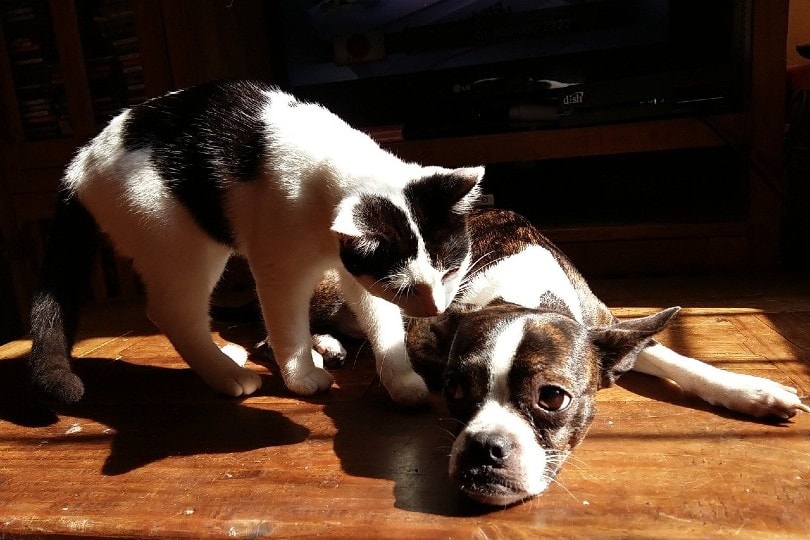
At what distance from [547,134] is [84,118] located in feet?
4.85

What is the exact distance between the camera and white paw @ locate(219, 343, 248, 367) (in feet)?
4.24

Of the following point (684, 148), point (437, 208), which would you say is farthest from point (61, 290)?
point (684, 148)

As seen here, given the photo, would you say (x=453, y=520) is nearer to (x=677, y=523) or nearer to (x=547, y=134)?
(x=677, y=523)

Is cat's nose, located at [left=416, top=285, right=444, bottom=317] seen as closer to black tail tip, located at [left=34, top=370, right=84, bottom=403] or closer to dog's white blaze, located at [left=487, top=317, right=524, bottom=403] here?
dog's white blaze, located at [left=487, top=317, right=524, bottom=403]

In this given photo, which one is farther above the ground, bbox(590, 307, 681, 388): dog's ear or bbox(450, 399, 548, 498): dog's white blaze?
bbox(590, 307, 681, 388): dog's ear

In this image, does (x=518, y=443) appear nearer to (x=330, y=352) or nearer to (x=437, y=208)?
(x=437, y=208)

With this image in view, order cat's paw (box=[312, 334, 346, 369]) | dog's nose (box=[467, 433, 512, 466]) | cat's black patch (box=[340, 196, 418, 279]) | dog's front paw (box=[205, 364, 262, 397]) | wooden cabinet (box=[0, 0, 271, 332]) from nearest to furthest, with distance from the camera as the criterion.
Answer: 1. dog's nose (box=[467, 433, 512, 466])
2. cat's black patch (box=[340, 196, 418, 279])
3. dog's front paw (box=[205, 364, 262, 397])
4. cat's paw (box=[312, 334, 346, 369])
5. wooden cabinet (box=[0, 0, 271, 332])

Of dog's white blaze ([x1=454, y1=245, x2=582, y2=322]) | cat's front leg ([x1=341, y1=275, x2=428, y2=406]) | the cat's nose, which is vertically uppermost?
the cat's nose

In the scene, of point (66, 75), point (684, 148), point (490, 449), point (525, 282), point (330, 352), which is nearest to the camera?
point (490, 449)

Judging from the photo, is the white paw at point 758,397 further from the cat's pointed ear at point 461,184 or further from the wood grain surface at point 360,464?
the cat's pointed ear at point 461,184

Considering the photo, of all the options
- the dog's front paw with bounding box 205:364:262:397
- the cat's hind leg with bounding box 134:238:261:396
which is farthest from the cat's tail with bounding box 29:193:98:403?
the dog's front paw with bounding box 205:364:262:397

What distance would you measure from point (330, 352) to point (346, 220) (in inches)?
20.9

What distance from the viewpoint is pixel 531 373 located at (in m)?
0.73

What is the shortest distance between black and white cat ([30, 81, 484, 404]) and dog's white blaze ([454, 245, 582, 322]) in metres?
0.15
